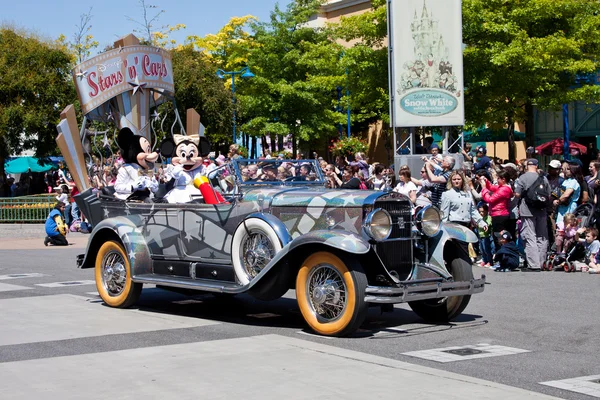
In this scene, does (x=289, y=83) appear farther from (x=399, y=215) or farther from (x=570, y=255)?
(x=399, y=215)

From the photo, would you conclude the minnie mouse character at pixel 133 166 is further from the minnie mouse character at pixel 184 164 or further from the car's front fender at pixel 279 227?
the car's front fender at pixel 279 227

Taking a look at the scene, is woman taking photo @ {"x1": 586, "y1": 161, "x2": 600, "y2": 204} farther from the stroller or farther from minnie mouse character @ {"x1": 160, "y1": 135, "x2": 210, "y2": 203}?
minnie mouse character @ {"x1": 160, "y1": 135, "x2": 210, "y2": 203}

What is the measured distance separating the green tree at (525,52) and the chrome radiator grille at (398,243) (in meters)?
20.1

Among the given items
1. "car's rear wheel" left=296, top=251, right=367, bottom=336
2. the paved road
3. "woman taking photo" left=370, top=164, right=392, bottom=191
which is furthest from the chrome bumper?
"woman taking photo" left=370, top=164, right=392, bottom=191

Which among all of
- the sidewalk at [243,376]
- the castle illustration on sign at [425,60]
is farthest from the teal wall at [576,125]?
the sidewalk at [243,376]

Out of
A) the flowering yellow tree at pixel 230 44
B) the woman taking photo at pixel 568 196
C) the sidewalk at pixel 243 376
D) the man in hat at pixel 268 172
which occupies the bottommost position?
the sidewalk at pixel 243 376

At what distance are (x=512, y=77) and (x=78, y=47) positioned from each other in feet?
92.2

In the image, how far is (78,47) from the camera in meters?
49.2

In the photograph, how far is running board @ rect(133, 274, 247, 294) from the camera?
30.6ft

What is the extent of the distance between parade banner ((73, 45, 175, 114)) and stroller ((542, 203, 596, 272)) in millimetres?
7291

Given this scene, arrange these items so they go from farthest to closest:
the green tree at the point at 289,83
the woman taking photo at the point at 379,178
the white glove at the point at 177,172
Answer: the green tree at the point at 289,83
the woman taking photo at the point at 379,178
the white glove at the point at 177,172

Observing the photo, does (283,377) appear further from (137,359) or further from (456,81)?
(456,81)

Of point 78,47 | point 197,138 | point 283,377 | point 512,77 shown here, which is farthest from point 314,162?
point 78,47

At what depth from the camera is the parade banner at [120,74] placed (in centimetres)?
1608
